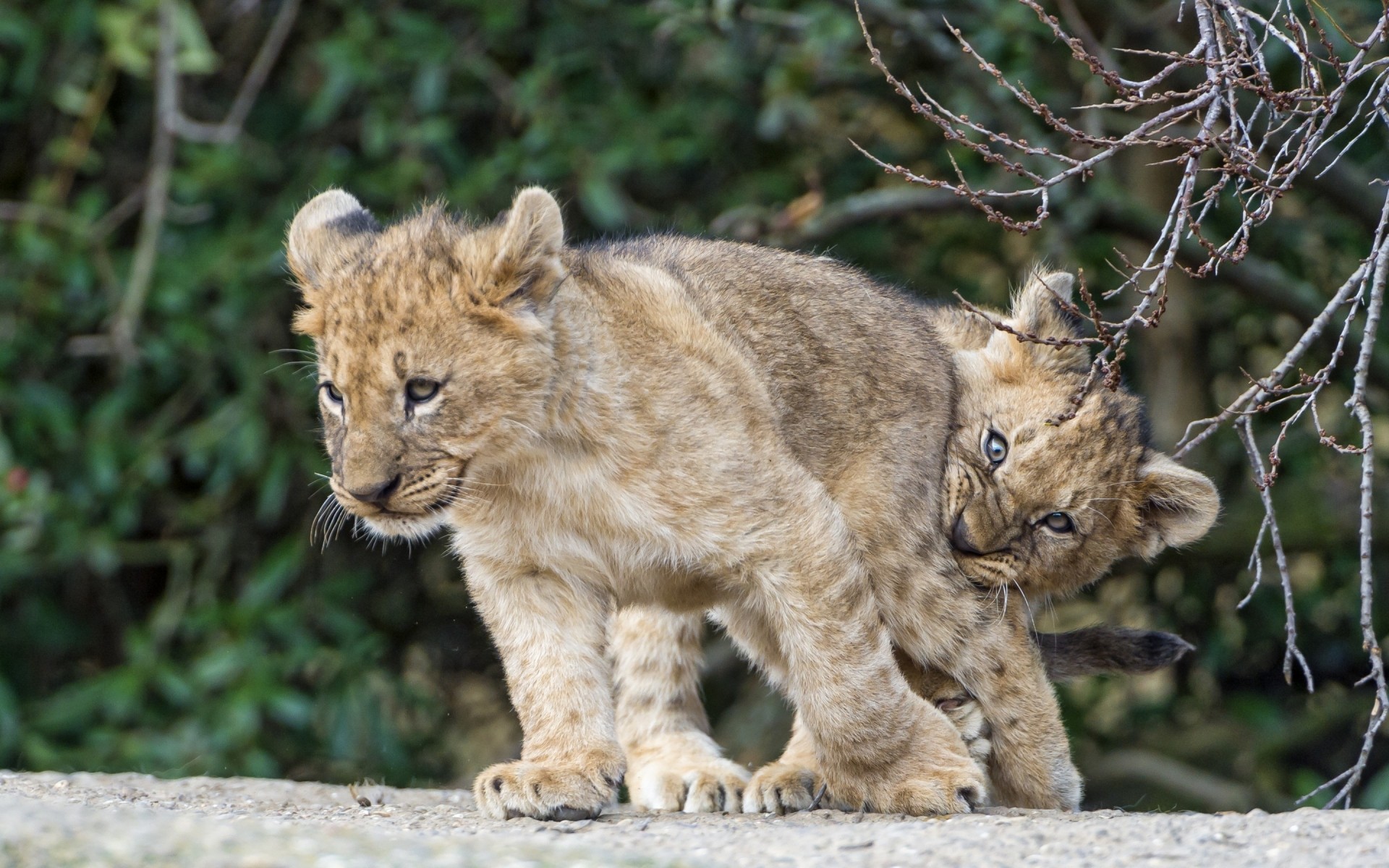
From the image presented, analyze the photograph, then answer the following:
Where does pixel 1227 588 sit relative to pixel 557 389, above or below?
below

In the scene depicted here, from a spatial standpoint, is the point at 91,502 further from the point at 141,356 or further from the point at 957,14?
the point at 957,14

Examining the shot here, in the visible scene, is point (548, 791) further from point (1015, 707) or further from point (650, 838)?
point (1015, 707)

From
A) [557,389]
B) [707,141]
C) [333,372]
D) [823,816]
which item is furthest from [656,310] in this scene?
[707,141]

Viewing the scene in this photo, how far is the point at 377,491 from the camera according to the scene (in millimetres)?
4027

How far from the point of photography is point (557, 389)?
13.9 ft

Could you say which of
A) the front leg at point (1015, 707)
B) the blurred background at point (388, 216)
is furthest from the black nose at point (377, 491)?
the blurred background at point (388, 216)

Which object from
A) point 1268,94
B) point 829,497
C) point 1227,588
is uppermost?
point 1268,94

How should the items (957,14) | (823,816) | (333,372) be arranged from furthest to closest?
(957,14)
(823,816)
(333,372)

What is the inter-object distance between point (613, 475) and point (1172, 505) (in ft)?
6.43

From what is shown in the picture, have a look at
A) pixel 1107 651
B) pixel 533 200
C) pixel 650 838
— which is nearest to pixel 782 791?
pixel 650 838

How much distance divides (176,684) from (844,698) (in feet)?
13.1

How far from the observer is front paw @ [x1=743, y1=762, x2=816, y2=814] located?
4871mm

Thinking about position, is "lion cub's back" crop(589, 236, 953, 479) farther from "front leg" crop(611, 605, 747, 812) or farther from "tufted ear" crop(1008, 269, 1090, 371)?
"front leg" crop(611, 605, 747, 812)

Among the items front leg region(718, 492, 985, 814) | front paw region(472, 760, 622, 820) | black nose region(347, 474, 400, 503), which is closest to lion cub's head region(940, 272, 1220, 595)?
front leg region(718, 492, 985, 814)
